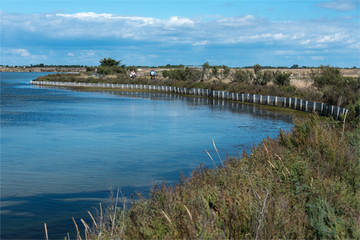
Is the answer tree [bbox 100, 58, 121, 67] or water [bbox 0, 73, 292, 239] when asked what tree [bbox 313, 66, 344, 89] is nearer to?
water [bbox 0, 73, 292, 239]

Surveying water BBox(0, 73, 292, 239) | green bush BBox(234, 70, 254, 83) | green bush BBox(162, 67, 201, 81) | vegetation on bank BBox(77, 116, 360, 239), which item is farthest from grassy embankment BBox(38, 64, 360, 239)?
green bush BBox(162, 67, 201, 81)

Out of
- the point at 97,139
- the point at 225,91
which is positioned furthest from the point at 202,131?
the point at 225,91

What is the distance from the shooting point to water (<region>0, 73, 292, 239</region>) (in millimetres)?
10416

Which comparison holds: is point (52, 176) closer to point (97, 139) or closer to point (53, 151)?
point (53, 151)

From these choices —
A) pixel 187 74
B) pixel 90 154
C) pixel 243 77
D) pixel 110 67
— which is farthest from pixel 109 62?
pixel 90 154

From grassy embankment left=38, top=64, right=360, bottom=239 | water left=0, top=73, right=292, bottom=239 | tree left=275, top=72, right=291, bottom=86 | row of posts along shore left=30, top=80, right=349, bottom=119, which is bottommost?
water left=0, top=73, right=292, bottom=239

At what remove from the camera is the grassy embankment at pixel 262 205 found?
556 centimetres

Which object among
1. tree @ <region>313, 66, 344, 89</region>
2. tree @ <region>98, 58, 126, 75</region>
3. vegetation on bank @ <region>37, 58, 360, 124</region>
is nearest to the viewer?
vegetation on bank @ <region>37, 58, 360, 124</region>

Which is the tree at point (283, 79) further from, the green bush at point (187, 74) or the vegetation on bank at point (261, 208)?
the vegetation on bank at point (261, 208)

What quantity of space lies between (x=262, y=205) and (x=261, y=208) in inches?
7.5

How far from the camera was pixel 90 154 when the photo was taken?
669 inches

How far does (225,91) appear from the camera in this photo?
5081 cm

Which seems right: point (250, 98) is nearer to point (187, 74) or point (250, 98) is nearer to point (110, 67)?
point (187, 74)

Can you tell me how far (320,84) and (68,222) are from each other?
32.5m
